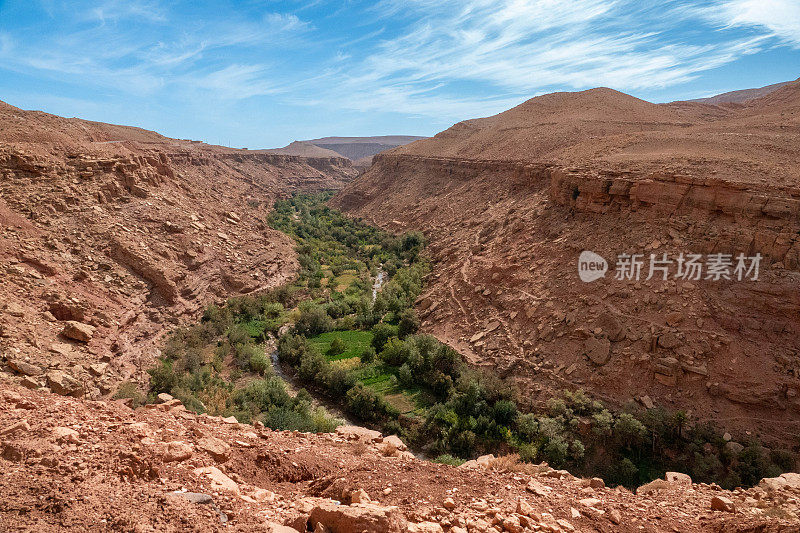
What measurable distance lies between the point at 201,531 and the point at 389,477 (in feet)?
8.97

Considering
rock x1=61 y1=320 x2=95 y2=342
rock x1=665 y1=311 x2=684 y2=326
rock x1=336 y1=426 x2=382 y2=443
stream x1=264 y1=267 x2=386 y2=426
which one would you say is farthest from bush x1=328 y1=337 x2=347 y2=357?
rock x1=665 y1=311 x2=684 y2=326

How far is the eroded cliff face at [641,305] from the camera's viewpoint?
13344 mm

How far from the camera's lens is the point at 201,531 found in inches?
174

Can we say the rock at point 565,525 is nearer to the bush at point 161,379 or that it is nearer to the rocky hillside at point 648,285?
the rocky hillside at point 648,285

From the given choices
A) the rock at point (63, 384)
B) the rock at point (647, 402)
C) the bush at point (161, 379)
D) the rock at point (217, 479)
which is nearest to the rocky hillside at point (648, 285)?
the rock at point (647, 402)

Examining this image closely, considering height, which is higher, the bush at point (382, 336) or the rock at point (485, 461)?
the rock at point (485, 461)

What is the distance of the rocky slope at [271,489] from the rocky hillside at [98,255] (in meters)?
7.71

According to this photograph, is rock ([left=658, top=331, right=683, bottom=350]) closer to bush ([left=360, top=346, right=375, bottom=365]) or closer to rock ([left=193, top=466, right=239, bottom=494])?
bush ([left=360, top=346, right=375, bottom=365])

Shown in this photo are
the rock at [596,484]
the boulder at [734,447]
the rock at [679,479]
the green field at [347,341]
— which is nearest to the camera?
the rock at [596,484]

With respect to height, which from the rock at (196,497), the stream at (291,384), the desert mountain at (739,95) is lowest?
the stream at (291,384)

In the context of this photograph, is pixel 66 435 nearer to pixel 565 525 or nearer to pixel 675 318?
pixel 565 525

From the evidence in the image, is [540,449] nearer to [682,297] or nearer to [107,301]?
[682,297]

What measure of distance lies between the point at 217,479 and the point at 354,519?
219cm

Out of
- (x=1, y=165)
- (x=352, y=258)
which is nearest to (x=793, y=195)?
(x=352, y=258)
